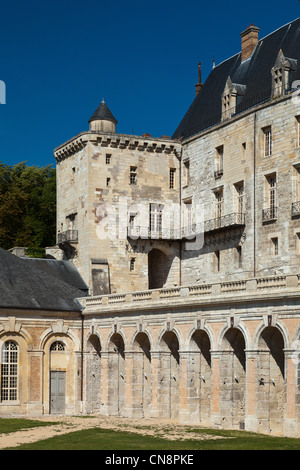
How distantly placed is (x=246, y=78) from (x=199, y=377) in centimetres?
2045

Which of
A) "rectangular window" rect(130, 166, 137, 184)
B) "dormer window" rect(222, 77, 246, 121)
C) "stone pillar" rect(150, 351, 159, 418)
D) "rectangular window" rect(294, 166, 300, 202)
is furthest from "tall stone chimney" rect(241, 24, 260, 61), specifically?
"stone pillar" rect(150, 351, 159, 418)

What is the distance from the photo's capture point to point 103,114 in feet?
187

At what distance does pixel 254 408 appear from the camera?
1447 inches

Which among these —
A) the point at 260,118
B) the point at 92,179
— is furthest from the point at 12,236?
the point at 260,118

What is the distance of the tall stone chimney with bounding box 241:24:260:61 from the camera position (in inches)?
2196

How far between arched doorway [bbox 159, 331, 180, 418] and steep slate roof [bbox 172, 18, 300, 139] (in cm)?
1465

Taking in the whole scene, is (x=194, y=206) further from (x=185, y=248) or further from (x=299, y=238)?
(x=299, y=238)

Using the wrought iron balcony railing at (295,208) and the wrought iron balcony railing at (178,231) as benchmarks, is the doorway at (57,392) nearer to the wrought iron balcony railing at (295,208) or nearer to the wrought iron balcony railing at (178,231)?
the wrought iron balcony railing at (178,231)

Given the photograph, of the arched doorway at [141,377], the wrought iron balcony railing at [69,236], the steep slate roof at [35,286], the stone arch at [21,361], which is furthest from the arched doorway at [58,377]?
the wrought iron balcony railing at [69,236]

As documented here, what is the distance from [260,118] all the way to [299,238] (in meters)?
7.32

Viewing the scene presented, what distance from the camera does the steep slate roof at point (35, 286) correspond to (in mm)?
49750

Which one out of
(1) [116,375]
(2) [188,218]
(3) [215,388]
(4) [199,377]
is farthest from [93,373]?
(3) [215,388]

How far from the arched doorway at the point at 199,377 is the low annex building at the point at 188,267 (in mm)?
67

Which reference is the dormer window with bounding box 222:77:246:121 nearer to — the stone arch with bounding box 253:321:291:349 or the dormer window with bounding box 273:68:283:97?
the dormer window with bounding box 273:68:283:97
